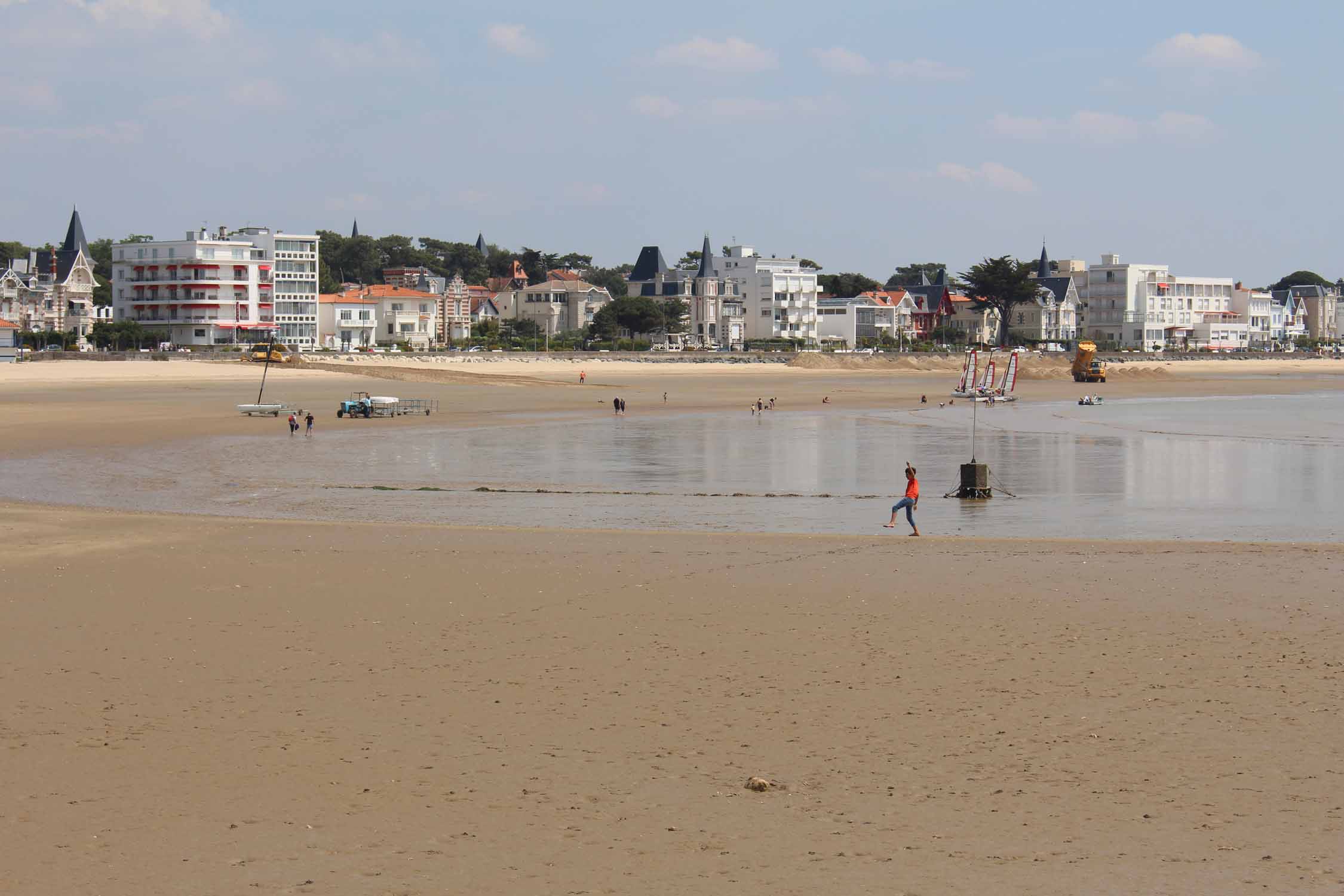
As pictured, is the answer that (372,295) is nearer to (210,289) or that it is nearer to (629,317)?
(210,289)

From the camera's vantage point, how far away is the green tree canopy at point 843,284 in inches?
7224

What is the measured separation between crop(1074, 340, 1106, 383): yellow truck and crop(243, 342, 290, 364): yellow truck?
180 ft

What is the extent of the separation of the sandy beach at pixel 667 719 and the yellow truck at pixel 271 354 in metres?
75.5

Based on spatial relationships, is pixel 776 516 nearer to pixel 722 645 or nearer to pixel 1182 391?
pixel 722 645

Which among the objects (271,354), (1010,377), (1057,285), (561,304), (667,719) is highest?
(1057,285)

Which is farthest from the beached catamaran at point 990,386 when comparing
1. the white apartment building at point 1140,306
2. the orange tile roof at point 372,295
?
the white apartment building at point 1140,306

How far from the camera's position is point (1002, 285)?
506 ft

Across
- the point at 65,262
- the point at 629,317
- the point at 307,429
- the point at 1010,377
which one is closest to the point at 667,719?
the point at 307,429

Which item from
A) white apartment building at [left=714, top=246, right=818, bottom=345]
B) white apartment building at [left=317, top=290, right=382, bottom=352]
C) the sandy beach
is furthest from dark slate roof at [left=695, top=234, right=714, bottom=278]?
the sandy beach

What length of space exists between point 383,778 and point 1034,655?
Answer: 568 cm

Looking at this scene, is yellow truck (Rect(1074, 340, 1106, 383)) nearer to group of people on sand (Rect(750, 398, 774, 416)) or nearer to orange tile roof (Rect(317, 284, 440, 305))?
group of people on sand (Rect(750, 398, 774, 416))

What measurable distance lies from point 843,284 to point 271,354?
108m

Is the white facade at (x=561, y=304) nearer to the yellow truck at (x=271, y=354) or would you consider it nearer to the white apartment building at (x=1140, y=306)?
the yellow truck at (x=271, y=354)

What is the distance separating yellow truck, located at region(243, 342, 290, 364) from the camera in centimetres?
9050
